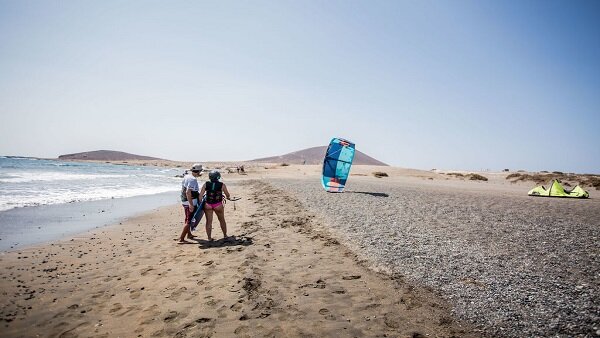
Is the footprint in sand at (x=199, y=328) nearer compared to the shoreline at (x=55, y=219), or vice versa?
the footprint in sand at (x=199, y=328)

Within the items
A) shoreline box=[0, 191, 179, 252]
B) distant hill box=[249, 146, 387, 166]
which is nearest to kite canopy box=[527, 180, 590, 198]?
shoreline box=[0, 191, 179, 252]

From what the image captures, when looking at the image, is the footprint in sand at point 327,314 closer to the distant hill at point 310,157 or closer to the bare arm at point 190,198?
the bare arm at point 190,198

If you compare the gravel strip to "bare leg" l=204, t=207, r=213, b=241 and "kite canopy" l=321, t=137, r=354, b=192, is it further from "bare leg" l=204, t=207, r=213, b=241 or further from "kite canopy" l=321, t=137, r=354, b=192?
"kite canopy" l=321, t=137, r=354, b=192

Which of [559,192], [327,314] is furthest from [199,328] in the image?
[559,192]

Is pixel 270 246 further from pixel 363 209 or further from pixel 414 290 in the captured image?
pixel 363 209

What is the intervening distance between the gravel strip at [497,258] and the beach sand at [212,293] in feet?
1.77

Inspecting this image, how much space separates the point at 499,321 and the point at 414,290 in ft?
4.09

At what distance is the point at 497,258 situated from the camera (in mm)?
6293

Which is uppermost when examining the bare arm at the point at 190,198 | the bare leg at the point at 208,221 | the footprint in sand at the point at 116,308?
the bare arm at the point at 190,198

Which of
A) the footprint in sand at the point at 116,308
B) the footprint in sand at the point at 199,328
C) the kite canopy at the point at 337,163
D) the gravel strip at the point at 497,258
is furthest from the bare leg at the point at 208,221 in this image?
the kite canopy at the point at 337,163

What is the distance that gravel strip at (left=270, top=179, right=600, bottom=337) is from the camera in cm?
401

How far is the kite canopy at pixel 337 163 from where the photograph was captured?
19.5 metres

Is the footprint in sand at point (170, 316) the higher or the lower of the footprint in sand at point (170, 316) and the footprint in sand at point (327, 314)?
the lower

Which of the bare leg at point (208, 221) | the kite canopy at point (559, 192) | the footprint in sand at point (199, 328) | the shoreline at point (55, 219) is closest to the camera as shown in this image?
the footprint in sand at point (199, 328)
